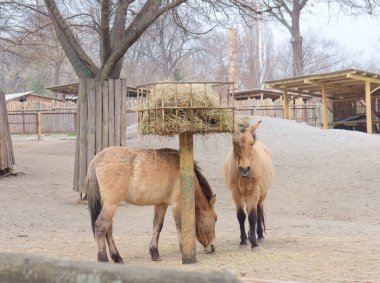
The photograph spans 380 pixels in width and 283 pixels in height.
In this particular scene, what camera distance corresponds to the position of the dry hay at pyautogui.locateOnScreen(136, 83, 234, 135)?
22.2ft

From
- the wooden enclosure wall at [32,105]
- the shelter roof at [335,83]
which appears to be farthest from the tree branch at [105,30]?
the wooden enclosure wall at [32,105]

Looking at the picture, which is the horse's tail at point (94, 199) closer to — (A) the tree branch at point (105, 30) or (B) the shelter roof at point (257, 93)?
(A) the tree branch at point (105, 30)

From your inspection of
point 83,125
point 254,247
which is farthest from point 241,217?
point 83,125

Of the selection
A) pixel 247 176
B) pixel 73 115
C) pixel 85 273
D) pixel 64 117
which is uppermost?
pixel 73 115

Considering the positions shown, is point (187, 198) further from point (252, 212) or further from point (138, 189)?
point (252, 212)

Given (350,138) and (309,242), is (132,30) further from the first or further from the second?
(350,138)

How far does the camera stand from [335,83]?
2995 centimetres

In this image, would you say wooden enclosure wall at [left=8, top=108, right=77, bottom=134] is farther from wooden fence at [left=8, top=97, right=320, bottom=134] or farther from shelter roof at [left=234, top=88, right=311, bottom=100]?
shelter roof at [left=234, top=88, right=311, bottom=100]

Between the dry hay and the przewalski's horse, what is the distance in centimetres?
54

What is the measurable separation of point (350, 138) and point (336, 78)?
18.5 feet

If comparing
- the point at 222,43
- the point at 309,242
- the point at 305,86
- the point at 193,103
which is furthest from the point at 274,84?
the point at 222,43

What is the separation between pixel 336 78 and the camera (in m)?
→ 27.8

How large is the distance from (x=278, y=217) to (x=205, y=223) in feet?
16.9

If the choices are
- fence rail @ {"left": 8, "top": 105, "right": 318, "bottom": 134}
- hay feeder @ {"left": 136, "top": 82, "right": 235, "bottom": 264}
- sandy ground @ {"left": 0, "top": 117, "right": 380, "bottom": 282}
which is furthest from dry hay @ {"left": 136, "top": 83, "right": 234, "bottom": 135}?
fence rail @ {"left": 8, "top": 105, "right": 318, "bottom": 134}
